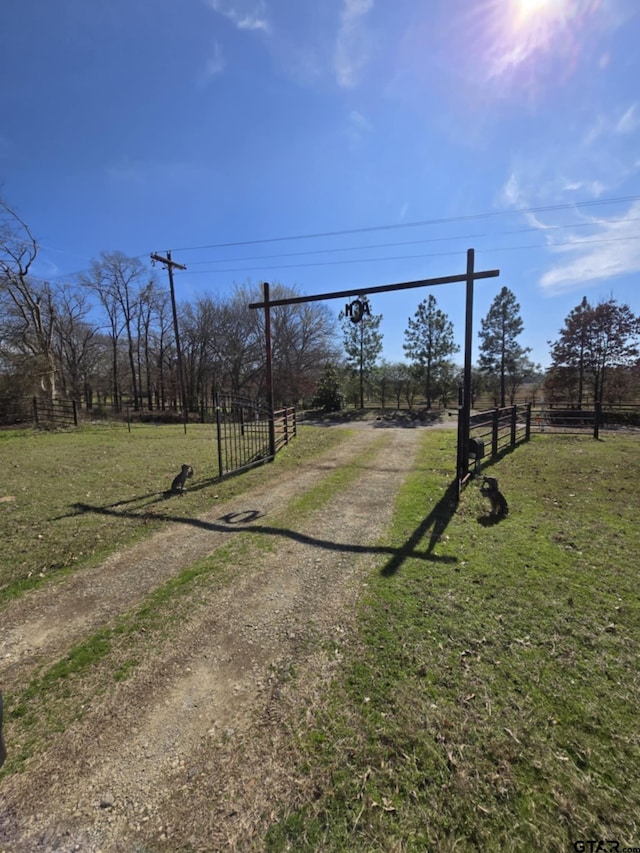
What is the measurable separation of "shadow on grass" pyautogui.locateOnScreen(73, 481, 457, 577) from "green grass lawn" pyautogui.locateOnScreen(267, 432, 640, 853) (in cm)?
8

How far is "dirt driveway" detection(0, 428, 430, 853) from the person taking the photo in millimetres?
1531

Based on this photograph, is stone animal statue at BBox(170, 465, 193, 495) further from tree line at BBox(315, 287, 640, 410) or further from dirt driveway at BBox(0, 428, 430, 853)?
tree line at BBox(315, 287, 640, 410)

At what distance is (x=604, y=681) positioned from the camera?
221 centimetres

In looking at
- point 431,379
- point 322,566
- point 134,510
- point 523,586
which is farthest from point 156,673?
point 431,379

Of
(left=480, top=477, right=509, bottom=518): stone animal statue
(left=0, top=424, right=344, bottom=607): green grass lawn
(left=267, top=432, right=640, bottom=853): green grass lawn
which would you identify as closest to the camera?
(left=267, top=432, right=640, bottom=853): green grass lawn

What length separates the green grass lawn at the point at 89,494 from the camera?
13.5ft

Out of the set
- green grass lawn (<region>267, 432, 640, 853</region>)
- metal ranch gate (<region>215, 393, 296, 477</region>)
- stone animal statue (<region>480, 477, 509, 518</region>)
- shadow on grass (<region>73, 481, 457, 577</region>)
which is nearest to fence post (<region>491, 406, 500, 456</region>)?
shadow on grass (<region>73, 481, 457, 577</region>)

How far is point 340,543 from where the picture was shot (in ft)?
14.2

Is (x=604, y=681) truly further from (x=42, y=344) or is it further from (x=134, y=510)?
(x=42, y=344)

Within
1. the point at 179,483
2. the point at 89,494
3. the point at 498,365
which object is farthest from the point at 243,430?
the point at 498,365

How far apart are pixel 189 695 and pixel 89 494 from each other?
541 cm

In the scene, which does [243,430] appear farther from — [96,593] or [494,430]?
[494,430]

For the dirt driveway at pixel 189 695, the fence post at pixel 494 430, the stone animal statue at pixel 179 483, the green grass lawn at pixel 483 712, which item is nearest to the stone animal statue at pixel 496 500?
the green grass lawn at pixel 483 712

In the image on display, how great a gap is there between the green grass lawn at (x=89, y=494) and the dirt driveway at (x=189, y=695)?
58 cm
